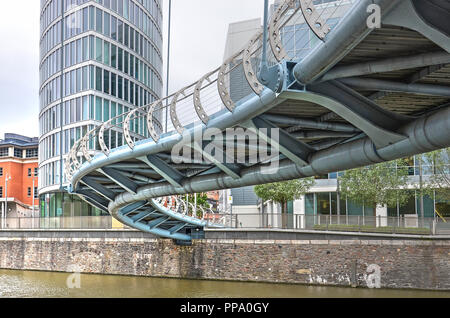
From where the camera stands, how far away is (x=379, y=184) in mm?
30453

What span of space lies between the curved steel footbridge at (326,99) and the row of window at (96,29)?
2745 cm

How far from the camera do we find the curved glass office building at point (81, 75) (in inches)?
1564

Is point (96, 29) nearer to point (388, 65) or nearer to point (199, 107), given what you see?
point (199, 107)

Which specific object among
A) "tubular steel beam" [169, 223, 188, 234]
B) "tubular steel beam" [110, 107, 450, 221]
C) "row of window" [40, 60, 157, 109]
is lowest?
"tubular steel beam" [169, 223, 188, 234]

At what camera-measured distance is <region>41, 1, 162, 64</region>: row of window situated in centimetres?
4013

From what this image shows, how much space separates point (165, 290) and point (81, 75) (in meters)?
21.0

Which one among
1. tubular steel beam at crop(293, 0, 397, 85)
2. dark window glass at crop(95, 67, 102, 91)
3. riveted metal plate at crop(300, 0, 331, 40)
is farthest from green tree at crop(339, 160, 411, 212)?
riveted metal plate at crop(300, 0, 331, 40)

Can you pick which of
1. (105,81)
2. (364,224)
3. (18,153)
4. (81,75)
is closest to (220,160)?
(364,224)

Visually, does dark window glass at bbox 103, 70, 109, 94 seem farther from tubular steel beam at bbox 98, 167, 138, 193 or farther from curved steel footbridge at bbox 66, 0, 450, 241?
curved steel footbridge at bbox 66, 0, 450, 241

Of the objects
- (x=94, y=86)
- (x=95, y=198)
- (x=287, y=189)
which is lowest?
(x=95, y=198)

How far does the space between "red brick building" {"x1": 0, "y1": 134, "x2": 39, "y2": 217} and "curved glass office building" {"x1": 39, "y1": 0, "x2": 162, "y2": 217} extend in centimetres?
2309

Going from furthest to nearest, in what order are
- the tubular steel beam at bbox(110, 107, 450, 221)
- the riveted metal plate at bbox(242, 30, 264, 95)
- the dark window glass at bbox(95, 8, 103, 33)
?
the dark window glass at bbox(95, 8, 103, 33), the riveted metal plate at bbox(242, 30, 264, 95), the tubular steel beam at bbox(110, 107, 450, 221)
